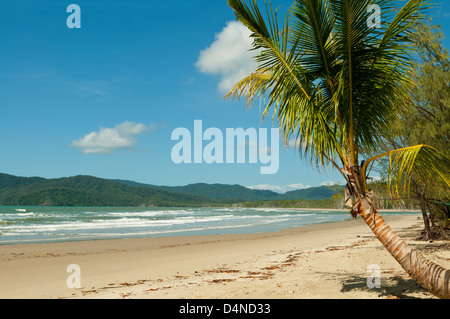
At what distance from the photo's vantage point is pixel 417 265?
507 cm

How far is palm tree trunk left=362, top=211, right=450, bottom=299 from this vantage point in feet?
16.1

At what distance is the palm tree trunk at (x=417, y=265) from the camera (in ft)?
16.1

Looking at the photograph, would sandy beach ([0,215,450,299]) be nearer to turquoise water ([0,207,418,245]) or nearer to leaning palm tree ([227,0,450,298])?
leaning palm tree ([227,0,450,298])

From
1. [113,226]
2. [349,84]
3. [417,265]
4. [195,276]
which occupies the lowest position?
[113,226]

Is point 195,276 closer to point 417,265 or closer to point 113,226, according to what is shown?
point 417,265

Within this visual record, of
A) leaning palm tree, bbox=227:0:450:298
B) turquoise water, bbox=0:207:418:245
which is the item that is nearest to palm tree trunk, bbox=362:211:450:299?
leaning palm tree, bbox=227:0:450:298

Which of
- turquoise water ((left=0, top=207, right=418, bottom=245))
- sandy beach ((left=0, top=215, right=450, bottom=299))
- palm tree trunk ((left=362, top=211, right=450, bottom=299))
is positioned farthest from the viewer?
turquoise water ((left=0, top=207, right=418, bottom=245))

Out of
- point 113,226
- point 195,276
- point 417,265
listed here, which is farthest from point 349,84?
point 113,226

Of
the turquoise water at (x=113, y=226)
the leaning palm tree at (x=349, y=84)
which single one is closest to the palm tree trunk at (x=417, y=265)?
the leaning palm tree at (x=349, y=84)

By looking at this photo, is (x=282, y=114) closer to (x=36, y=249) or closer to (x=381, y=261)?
(x=381, y=261)

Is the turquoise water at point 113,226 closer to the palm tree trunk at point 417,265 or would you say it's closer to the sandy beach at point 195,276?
the sandy beach at point 195,276

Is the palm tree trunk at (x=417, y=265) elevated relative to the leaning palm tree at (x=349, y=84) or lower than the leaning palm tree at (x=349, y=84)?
lower

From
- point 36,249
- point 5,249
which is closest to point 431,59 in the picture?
point 36,249
